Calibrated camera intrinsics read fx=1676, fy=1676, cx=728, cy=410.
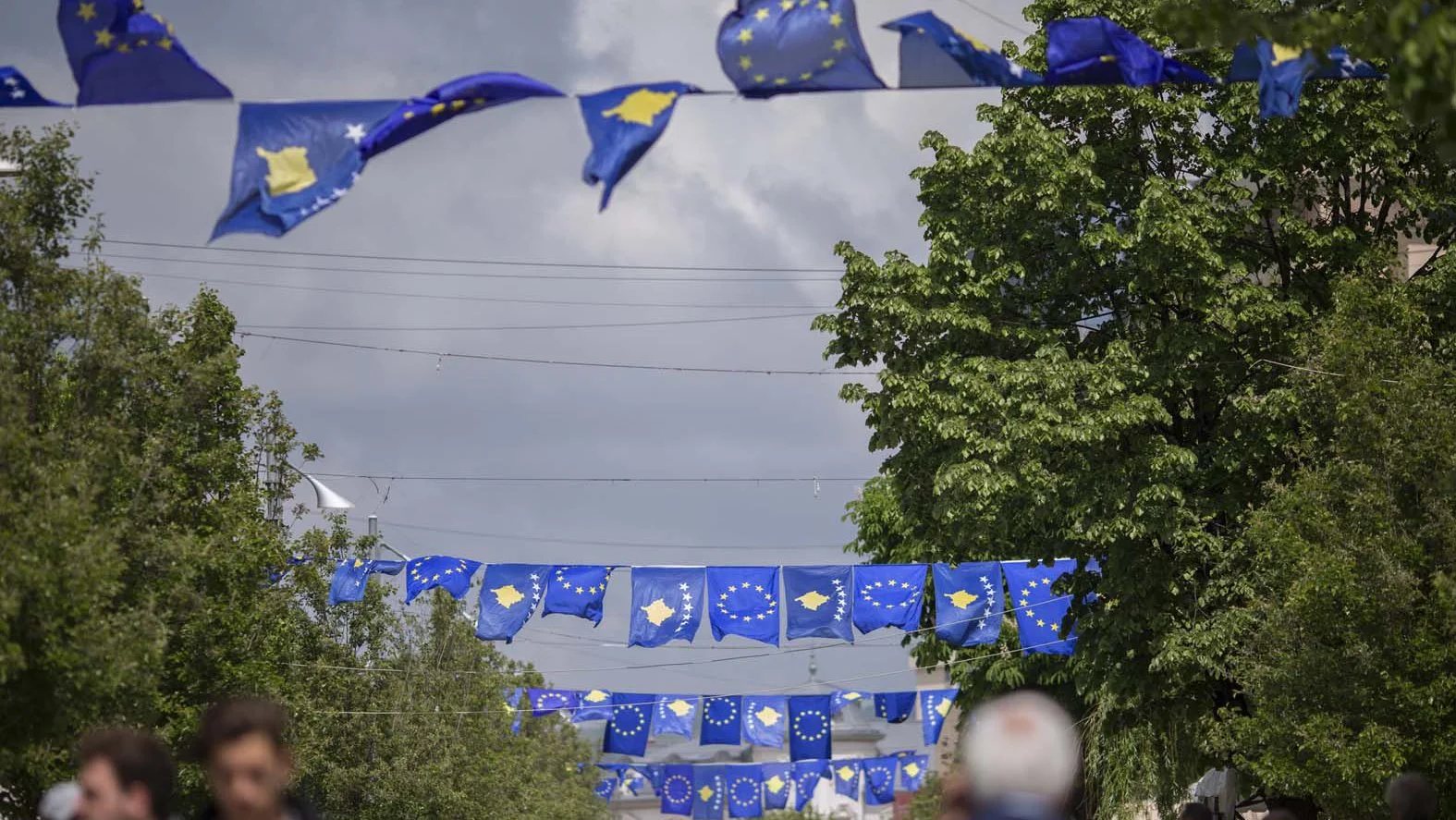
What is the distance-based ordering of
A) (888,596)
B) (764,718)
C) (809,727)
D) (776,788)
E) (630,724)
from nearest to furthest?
1. (888,596)
2. (809,727)
3. (764,718)
4. (630,724)
5. (776,788)

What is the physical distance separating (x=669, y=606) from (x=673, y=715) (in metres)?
8.03

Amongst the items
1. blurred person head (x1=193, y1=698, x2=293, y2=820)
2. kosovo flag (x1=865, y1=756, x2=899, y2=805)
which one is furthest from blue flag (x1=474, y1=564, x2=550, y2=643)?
blurred person head (x1=193, y1=698, x2=293, y2=820)

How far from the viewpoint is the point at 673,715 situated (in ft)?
115

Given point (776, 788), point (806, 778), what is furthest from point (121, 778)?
point (776, 788)

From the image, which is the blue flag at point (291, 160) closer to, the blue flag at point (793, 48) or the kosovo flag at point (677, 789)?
the blue flag at point (793, 48)

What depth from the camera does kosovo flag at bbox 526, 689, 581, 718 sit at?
34.4 meters

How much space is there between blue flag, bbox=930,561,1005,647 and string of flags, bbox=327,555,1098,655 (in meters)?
0.01

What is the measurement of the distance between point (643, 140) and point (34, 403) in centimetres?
885

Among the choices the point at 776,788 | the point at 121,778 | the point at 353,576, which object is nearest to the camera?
the point at 121,778

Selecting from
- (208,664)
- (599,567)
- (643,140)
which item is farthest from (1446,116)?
(599,567)

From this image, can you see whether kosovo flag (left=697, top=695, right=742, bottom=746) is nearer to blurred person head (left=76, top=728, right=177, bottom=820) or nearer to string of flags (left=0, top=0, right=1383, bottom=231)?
string of flags (left=0, top=0, right=1383, bottom=231)

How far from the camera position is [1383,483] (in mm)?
16672

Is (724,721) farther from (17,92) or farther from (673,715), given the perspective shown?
(17,92)

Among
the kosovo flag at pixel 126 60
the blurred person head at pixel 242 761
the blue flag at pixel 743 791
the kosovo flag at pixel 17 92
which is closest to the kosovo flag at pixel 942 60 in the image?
the kosovo flag at pixel 126 60
